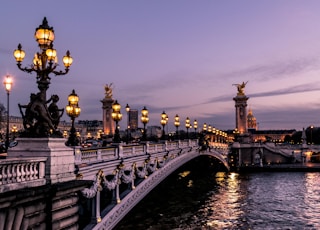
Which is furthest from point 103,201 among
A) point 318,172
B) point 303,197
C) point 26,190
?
point 318,172

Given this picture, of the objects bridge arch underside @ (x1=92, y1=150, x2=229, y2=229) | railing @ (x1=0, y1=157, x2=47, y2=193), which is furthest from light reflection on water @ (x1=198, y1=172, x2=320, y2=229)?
railing @ (x1=0, y1=157, x2=47, y2=193)

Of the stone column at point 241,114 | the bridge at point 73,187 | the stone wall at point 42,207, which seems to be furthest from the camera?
the stone column at point 241,114

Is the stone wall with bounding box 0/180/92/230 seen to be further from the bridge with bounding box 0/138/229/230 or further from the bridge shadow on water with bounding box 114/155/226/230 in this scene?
the bridge shadow on water with bounding box 114/155/226/230

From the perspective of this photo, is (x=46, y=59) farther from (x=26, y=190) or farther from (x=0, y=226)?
(x=0, y=226)

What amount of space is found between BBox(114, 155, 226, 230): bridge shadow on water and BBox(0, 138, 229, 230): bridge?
289 centimetres

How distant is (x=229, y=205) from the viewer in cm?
4016

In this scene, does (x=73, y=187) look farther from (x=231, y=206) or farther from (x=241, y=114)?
(x=241, y=114)

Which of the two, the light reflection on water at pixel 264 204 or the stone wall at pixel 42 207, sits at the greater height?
the stone wall at pixel 42 207

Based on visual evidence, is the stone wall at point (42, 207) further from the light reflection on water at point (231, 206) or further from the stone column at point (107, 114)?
the stone column at point (107, 114)

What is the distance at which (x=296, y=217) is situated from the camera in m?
34.6

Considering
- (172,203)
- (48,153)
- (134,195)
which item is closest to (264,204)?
(172,203)

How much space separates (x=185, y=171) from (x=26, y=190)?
6047cm

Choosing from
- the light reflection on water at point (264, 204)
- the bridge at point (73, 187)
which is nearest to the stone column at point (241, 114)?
the light reflection on water at point (264, 204)

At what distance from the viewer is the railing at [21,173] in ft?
36.6
